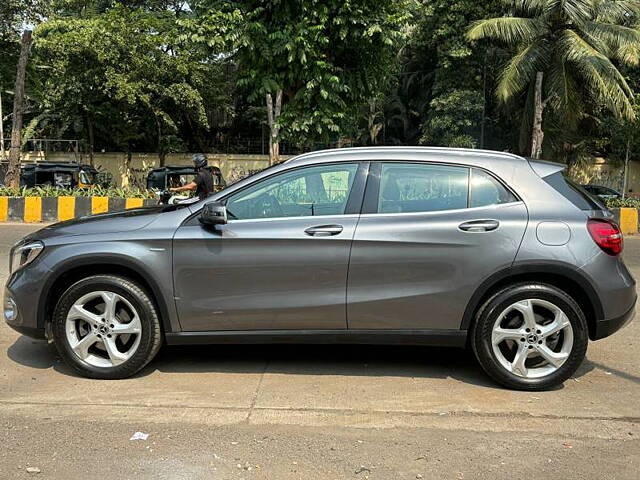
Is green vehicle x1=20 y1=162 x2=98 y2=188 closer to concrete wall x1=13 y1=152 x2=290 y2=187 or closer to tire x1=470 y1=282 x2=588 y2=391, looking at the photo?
concrete wall x1=13 y1=152 x2=290 y2=187

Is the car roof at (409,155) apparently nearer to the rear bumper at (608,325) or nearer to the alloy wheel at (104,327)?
the rear bumper at (608,325)

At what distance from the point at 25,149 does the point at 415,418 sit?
32.4 metres

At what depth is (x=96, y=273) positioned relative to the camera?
4.32 m

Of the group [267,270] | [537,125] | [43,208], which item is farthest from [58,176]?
[267,270]

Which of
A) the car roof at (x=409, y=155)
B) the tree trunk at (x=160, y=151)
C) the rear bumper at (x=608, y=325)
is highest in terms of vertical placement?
the tree trunk at (x=160, y=151)

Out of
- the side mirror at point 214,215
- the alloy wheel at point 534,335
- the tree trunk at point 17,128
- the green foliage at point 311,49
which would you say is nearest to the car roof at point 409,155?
the side mirror at point 214,215

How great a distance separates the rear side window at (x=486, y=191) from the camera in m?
4.20

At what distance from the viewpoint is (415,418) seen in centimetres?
379

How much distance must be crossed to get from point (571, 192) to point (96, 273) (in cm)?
341

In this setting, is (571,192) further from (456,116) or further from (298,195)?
(456,116)

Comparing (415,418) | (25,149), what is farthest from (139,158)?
(415,418)

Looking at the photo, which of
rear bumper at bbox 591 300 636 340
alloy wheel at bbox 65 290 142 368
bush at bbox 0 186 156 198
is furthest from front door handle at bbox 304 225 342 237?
bush at bbox 0 186 156 198

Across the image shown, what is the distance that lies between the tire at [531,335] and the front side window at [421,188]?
2.40ft

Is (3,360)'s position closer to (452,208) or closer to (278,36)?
(452,208)
